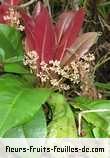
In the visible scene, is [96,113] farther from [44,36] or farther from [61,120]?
[44,36]

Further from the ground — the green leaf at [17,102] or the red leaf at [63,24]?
the red leaf at [63,24]

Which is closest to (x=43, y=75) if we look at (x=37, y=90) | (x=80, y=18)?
(x=37, y=90)

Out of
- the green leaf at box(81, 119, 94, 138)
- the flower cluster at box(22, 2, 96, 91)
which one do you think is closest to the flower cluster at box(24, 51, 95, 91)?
the flower cluster at box(22, 2, 96, 91)

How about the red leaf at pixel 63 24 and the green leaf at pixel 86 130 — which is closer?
the green leaf at pixel 86 130

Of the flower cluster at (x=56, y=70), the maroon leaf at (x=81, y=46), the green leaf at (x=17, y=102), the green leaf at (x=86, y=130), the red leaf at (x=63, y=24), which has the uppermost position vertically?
the red leaf at (x=63, y=24)

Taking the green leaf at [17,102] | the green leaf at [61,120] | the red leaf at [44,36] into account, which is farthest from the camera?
the red leaf at [44,36]

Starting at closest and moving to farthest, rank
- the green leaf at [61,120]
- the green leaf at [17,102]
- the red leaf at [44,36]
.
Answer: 1. the green leaf at [17,102]
2. the green leaf at [61,120]
3. the red leaf at [44,36]

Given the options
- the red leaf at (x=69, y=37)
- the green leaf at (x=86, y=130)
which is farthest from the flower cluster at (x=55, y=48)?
Answer: the green leaf at (x=86, y=130)

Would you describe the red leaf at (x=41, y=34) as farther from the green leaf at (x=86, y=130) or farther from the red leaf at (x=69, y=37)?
the green leaf at (x=86, y=130)
